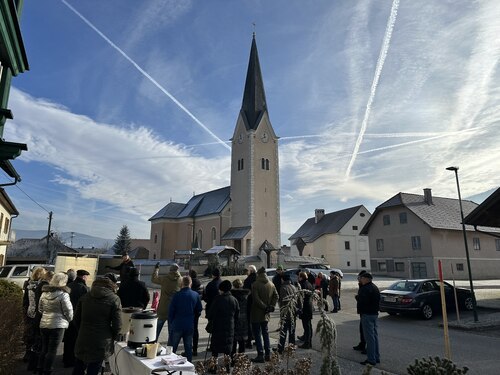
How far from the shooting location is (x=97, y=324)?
507 centimetres

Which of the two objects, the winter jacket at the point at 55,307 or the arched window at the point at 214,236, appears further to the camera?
the arched window at the point at 214,236

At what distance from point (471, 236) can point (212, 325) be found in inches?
1654

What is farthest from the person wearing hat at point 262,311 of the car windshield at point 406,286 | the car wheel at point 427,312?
the car windshield at point 406,286

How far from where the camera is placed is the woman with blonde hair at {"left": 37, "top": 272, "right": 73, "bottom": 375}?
595 centimetres

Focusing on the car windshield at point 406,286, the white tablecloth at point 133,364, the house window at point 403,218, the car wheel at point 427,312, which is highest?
the house window at point 403,218

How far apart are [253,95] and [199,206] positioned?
19.1 meters

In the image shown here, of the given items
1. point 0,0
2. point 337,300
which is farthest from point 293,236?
point 0,0

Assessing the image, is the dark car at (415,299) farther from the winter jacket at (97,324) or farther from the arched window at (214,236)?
the arched window at (214,236)

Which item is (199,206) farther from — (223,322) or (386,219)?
(223,322)

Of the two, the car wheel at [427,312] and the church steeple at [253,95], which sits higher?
the church steeple at [253,95]

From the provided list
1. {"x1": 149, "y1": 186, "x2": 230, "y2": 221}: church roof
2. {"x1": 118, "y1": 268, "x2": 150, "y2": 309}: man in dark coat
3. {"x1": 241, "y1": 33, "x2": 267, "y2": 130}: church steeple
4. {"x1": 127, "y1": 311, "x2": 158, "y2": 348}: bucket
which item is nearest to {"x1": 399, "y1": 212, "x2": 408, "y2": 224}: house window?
{"x1": 241, "y1": 33, "x2": 267, "y2": 130}: church steeple

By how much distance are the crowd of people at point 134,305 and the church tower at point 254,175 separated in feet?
115

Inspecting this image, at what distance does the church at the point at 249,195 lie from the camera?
45.0 meters

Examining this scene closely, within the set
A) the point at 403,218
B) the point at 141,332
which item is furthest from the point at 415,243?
the point at 141,332
